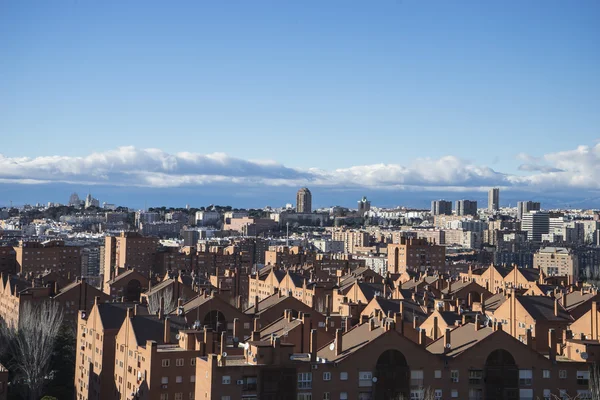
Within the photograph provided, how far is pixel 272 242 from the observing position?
152000mm

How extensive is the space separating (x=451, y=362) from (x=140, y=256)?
67643 millimetres

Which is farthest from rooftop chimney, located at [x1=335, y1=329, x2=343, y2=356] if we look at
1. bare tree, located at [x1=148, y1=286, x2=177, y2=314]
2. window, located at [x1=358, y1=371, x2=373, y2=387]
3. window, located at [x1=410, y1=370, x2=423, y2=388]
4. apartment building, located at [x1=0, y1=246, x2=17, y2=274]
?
apartment building, located at [x1=0, y1=246, x2=17, y2=274]

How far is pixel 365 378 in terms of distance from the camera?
103ft

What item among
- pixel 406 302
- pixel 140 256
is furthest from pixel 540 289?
pixel 140 256

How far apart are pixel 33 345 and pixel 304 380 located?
1762 centimetres

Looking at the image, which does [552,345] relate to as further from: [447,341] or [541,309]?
[541,309]

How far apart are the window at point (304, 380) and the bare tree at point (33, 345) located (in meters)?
16.0

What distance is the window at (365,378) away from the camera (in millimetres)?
31250

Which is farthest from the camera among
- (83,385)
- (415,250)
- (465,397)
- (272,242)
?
(272,242)

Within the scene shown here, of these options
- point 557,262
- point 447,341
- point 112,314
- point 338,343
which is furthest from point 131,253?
point 447,341

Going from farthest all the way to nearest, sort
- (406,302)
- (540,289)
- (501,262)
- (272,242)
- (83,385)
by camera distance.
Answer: (272,242), (501,262), (540,289), (406,302), (83,385)

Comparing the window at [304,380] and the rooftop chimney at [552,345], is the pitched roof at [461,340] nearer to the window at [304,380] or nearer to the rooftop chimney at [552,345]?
the rooftop chimney at [552,345]

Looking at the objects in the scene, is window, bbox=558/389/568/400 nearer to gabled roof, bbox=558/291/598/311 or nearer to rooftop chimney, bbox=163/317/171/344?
rooftop chimney, bbox=163/317/171/344

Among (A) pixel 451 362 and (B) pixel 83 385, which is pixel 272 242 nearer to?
(B) pixel 83 385
